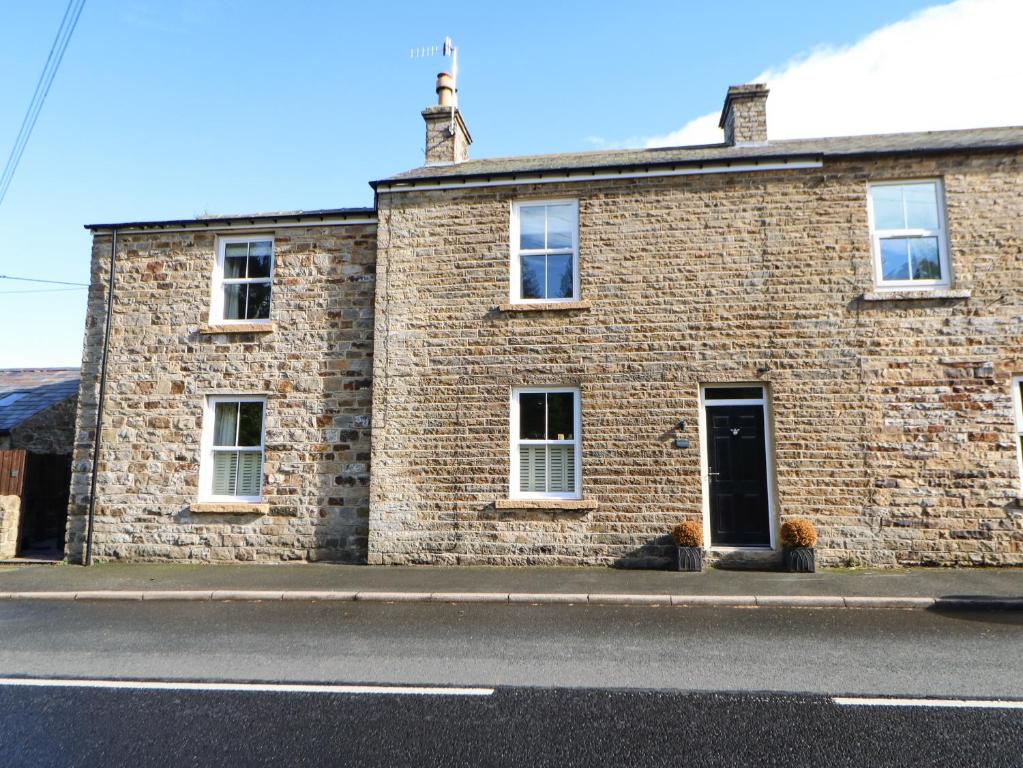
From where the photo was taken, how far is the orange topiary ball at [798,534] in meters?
9.68

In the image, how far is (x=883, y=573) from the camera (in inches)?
372

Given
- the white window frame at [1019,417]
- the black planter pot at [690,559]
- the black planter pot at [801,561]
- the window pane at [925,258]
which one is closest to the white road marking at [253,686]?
the black planter pot at [690,559]

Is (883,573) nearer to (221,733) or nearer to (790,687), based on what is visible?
(790,687)

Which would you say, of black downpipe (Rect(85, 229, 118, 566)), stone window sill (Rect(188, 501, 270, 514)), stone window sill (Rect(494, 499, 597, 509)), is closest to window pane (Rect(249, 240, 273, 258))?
black downpipe (Rect(85, 229, 118, 566))

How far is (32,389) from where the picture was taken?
17094 mm

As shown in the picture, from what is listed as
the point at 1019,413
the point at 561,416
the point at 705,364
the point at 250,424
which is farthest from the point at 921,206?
the point at 250,424

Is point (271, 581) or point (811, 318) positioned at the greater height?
point (811, 318)

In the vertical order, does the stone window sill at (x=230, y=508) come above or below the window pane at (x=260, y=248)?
below

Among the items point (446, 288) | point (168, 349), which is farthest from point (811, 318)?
point (168, 349)

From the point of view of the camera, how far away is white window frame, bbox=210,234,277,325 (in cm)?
1211

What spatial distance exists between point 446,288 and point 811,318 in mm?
5703

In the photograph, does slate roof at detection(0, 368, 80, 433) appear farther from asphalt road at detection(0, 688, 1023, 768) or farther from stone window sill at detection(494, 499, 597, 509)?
asphalt road at detection(0, 688, 1023, 768)

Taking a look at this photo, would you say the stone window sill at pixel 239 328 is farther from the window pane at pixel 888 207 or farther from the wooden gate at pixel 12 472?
the window pane at pixel 888 207

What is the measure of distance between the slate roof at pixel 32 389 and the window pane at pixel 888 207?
54.2 ft
